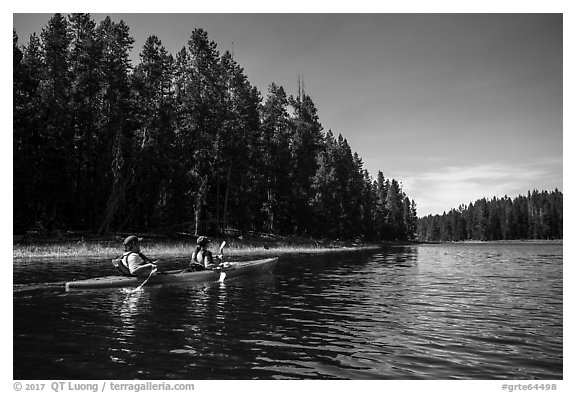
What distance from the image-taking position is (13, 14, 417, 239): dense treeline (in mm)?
36812

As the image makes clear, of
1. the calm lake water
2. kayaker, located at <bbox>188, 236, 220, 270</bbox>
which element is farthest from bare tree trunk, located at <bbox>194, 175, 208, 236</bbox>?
the calm lake water

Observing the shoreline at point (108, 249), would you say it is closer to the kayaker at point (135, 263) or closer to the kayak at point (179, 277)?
the kayak at point (179, 277)

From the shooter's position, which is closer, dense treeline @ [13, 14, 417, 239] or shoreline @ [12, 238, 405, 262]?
shoreline @ [12, 238, 405, 262]

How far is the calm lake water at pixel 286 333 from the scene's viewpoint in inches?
278

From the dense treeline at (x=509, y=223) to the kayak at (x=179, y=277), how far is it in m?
149

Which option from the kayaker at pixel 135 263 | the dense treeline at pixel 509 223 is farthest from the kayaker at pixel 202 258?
the dense treeline at pixel 509 223

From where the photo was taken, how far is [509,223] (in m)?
155

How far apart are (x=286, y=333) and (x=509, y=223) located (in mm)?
166962

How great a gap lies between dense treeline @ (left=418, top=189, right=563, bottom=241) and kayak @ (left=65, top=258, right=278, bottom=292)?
490 feet

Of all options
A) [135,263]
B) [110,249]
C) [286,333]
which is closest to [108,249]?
[110,249]

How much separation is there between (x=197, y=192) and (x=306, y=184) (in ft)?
76.1

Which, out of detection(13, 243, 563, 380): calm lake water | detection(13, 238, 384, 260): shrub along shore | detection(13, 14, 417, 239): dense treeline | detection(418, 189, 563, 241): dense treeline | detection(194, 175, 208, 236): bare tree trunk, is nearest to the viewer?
detection(13, 243, 563, 380): calm lake water

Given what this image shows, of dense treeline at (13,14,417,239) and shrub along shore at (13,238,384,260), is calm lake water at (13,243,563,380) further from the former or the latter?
dense treeline at (13,14,417,239)

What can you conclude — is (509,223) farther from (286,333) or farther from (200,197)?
(286,333)
